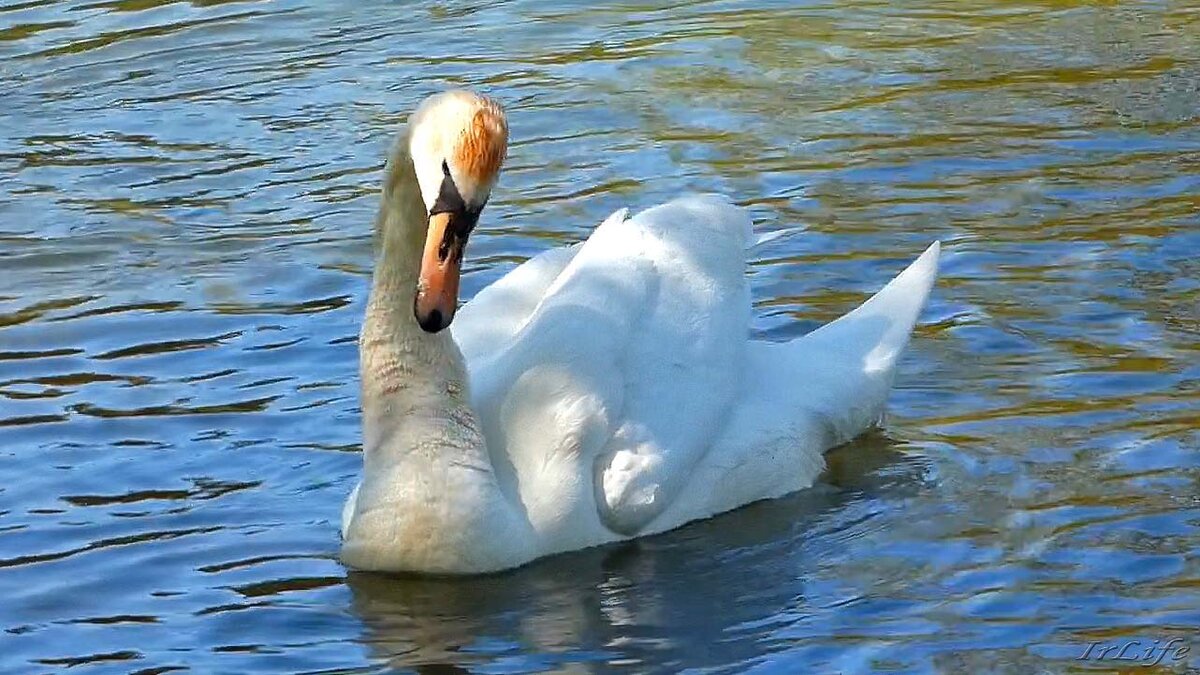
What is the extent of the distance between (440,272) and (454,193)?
203 millimetres

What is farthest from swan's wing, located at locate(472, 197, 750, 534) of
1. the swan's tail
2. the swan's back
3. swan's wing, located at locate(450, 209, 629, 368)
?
the swan's tail

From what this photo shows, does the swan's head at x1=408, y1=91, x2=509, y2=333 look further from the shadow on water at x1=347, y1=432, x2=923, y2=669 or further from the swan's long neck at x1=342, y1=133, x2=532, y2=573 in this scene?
the shadow on water at x1=347, y1=432, x2=923, y2=669

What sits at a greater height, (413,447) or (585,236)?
(413,447)

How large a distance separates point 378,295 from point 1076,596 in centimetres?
211

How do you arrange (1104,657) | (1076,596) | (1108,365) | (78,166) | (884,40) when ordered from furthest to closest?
(884,40), (78,166), (1108,365), (1076,596), (1104,657)

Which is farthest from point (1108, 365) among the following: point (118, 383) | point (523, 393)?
point (118, 383)

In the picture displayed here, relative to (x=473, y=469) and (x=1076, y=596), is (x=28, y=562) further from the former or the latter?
(x=1076, y=596)

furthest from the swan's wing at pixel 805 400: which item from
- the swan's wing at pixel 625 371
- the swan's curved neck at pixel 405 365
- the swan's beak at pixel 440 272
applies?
the swan's beak at pixel 440 272

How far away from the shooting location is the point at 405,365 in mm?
6898

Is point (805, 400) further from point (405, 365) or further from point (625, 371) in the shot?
point (405, 365)

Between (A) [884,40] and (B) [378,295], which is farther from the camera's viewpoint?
(A) [884,40]

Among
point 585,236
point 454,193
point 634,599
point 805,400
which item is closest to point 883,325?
point 805,400

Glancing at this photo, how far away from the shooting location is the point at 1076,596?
248 inches

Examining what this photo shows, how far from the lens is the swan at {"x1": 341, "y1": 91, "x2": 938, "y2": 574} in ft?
21.0
